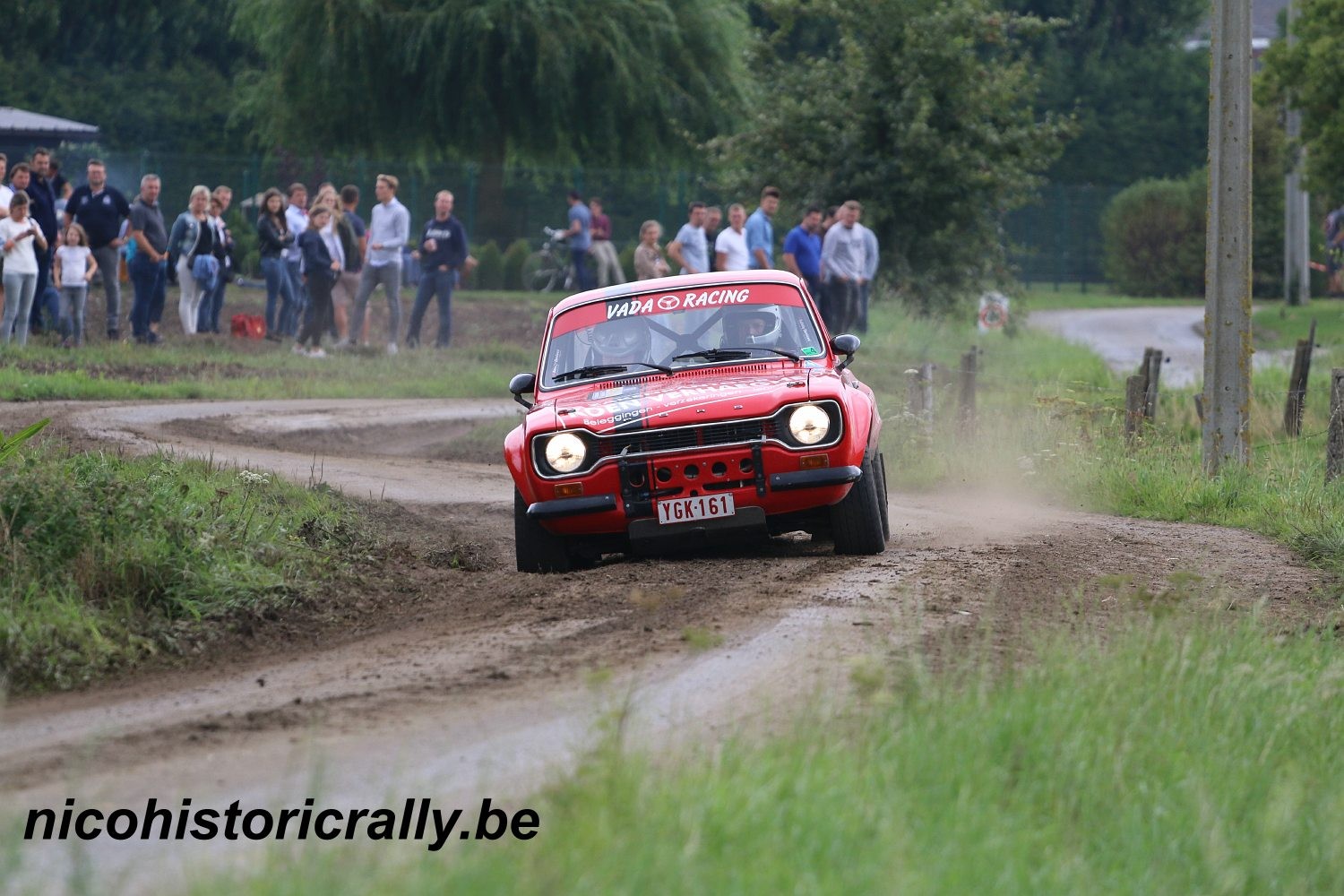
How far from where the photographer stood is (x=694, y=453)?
9.38 metres

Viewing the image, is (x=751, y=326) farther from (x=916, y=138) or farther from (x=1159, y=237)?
(x=1159, y=237)

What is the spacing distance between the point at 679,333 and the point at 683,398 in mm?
1147

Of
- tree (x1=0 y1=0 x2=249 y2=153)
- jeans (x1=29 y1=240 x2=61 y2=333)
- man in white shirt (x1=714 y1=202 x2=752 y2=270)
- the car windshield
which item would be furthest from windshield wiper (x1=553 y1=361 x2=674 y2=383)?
tree (x1=0 y1=0 x2=249 y2=153)

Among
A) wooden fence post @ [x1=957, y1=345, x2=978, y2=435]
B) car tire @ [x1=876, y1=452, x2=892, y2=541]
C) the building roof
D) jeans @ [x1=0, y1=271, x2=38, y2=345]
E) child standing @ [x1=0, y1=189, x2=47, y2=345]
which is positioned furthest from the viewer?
the building roof

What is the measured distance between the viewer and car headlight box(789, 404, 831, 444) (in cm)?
942

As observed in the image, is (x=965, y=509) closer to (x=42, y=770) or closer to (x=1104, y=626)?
(x=1104, y=626)

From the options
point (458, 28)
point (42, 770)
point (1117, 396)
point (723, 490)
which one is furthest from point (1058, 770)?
point (458, 28)

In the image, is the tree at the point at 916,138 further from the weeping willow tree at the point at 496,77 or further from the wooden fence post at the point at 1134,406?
the wooden fence post at the point at 1134,406

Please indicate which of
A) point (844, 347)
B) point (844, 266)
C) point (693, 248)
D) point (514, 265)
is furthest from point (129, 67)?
point (844, 347)

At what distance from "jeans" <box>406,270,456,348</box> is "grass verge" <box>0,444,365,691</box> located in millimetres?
14371

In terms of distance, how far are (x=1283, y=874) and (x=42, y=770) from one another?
3.81 metres

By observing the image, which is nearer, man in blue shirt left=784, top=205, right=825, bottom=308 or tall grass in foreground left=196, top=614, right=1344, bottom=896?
tall grass in foreground left=196, top=614, right=1344, bottom=896

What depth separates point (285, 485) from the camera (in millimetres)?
11523

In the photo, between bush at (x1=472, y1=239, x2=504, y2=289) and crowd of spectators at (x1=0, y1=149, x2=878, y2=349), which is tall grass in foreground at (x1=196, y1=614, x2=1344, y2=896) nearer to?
crowd of spectators at (x1=0, y1=149, x2=878, y2=349)
